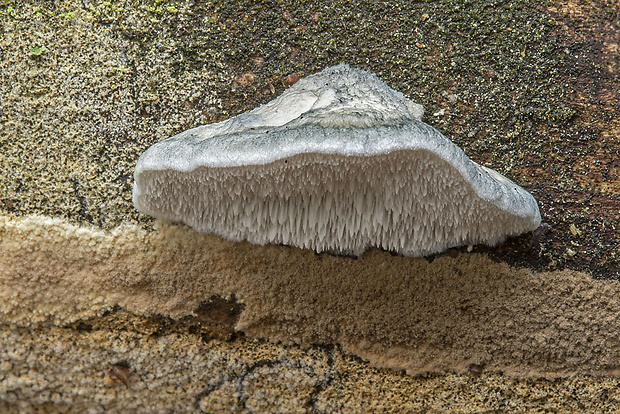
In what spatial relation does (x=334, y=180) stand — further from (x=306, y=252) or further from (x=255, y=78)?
(x=255, y=78)

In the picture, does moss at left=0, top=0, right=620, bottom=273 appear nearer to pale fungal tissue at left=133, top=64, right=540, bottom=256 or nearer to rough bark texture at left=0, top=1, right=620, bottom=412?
rough bark texture at left=0, top=1, right=620, bottom=412

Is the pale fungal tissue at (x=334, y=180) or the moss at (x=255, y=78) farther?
the moss at (x=255, y=78)

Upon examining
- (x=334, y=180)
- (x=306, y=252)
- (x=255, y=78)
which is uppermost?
(x=255, y=78)

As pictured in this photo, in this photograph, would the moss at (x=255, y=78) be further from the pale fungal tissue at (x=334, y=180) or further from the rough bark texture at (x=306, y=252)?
the pale fungal tissue at (x=334, y=180)

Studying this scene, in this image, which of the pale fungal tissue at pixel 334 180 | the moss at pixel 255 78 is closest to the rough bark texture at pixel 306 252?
the moss at pixel 255 78

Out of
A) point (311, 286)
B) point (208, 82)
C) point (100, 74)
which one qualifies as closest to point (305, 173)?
point (311, 286)

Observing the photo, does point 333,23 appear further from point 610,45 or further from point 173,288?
point 173,288

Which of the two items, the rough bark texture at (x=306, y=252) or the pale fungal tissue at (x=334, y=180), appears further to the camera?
the rough bark texture at (x=306, y=252)

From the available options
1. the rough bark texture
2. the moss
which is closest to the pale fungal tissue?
the rough bark texture

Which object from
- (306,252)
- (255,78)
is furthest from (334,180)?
(255,78)
